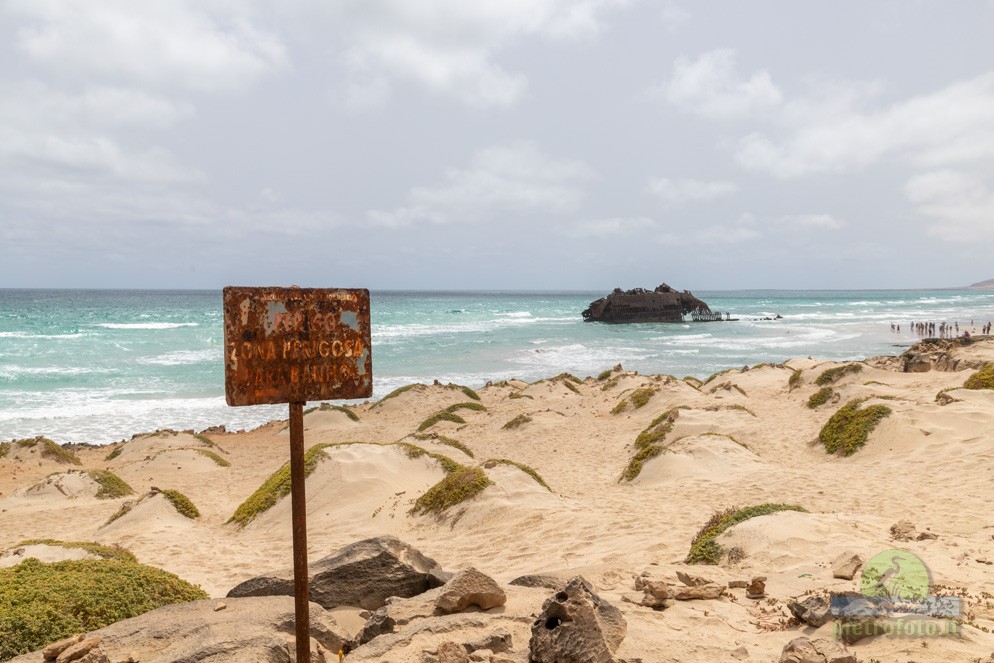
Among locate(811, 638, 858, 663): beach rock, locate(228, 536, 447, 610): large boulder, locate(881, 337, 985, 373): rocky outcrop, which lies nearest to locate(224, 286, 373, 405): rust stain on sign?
locate(228, 536, 447, 610): large boulder

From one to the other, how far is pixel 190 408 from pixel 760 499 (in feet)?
86.7

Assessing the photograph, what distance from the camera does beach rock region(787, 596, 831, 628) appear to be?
482 cm

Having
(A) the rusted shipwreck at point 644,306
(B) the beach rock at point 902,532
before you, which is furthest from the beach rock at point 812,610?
(A) the rusted shipwreck at point 644,306

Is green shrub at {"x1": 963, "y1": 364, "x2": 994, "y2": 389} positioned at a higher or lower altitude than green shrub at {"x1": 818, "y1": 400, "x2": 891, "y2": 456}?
higher

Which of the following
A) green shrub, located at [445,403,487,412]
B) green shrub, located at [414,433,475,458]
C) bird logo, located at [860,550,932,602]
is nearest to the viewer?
bird logo, located at [860,550,932,602]

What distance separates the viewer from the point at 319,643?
4520mm

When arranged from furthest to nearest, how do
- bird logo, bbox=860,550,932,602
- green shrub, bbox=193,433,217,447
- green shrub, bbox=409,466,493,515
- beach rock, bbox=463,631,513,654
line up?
green shrub, bbox=193,433,217,447
green shrub, bbox=409,466,493,515
bird logo, bbox=860,550,932,602
beach rock, bbox=463,631,513,654

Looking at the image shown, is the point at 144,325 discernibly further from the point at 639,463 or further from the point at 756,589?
the point at 756,589

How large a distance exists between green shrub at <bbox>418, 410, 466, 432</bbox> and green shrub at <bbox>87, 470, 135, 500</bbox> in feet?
32.9

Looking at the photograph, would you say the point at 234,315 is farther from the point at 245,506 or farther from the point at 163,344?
the point at 163,344

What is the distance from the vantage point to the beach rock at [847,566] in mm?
5898

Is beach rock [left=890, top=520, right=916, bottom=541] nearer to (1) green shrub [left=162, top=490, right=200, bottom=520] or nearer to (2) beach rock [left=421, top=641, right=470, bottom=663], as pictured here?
(2) beach rock [left=421, top=641, right=470, bottom=663]

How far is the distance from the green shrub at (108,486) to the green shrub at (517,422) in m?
11.2

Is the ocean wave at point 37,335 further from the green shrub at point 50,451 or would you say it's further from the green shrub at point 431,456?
the green shrub at point 431,456
